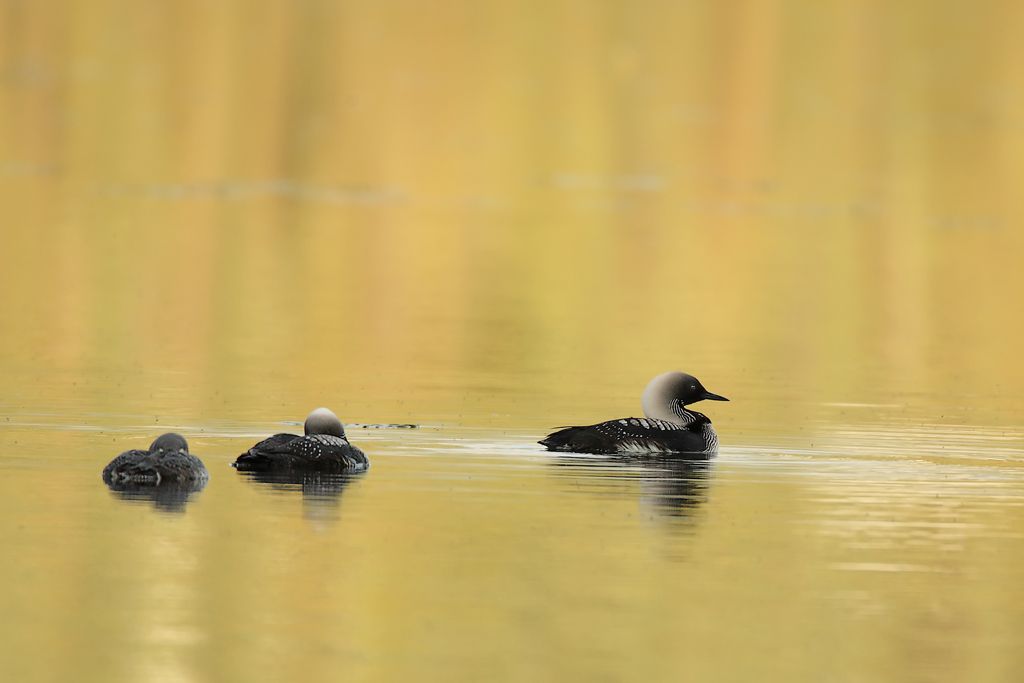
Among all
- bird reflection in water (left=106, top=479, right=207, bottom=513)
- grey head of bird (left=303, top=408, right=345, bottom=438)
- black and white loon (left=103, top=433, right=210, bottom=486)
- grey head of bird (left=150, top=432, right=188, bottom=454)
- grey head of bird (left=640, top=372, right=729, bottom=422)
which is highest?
grey head of bird (left=640, top=372, right=729, bottom=422)

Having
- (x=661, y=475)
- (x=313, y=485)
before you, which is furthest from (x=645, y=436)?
(x=313, y=485)

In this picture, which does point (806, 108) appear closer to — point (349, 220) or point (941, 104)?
point (941, 104)

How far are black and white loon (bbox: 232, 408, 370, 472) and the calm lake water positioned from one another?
0.23m

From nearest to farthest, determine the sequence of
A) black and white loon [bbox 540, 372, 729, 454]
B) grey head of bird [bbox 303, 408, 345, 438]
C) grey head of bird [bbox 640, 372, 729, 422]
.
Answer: grey head of bird [bbox 303, 408, 345, 438] < black and white loon [bbox 540, 372, 729, 454] < grey head of bird [bbox 640, 372, 729, 422]

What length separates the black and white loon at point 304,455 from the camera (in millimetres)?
15133

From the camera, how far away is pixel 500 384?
21.1 m

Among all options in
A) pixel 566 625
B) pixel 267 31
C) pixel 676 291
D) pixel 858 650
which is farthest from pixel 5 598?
pixel 267 31

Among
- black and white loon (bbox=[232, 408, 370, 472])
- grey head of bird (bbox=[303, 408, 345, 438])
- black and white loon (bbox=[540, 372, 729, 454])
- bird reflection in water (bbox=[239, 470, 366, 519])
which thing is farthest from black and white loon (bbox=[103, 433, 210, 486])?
black and white loon (bbox=[540, 372, 729, 454])

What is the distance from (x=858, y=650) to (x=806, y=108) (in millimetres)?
64439

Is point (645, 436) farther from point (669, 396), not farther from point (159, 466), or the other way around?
point (159, 466)

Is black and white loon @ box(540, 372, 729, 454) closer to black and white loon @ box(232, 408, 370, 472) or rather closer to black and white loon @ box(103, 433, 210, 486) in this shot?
black and white loon @ box(232, 408, 370, 472)

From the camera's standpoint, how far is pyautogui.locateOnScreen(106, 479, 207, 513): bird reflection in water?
14.1 metres

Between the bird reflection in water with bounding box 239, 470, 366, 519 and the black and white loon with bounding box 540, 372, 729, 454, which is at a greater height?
the black and white loon with bounding box 540, 372, 729, 454

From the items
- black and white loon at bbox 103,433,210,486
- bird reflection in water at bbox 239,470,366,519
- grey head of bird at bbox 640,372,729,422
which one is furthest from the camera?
grey head of bird at bbox 640,372,729,422
